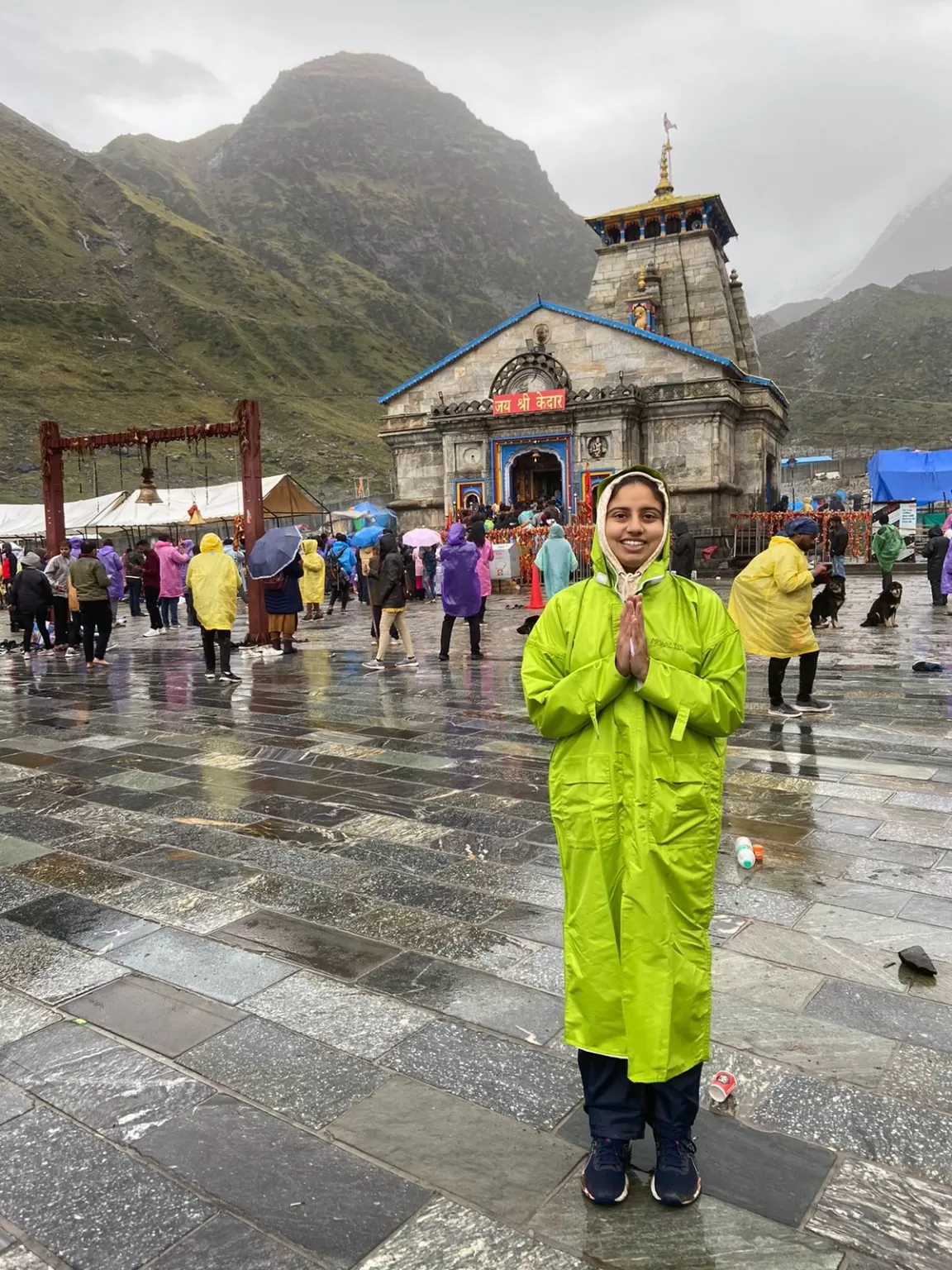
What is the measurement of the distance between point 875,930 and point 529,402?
25.0 m

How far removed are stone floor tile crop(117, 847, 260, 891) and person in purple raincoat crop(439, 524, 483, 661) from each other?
6.36 meters

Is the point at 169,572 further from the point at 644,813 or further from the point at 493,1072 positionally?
the point at 644,813

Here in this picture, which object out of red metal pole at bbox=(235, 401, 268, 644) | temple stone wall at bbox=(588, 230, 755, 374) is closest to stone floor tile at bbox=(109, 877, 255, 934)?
red metal pole at bbox=(235, 401, 268, 644)

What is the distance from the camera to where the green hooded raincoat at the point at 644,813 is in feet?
6.68

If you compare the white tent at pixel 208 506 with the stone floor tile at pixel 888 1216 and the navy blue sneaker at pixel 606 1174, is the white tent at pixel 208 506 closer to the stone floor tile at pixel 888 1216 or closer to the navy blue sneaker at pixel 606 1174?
the navy blue sneaker at pixel 606 1174

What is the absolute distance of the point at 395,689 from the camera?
9359 millimetres

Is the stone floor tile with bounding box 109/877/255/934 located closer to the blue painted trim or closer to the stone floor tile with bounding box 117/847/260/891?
the stone floor tile with bounding box 117/847/260/891

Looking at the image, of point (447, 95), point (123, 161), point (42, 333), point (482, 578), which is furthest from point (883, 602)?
point (447, 95)

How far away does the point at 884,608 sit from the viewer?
12.8m

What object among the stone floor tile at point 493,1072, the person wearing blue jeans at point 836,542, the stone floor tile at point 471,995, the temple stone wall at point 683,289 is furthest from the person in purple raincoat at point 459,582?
the temple stone wall at point 683,289

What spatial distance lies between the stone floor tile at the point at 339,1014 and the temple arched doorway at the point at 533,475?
996 inches

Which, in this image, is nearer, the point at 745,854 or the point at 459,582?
the point at 745,854

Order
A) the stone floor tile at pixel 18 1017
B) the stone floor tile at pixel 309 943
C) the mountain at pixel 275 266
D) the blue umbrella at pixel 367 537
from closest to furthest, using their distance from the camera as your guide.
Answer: the stone floor tile at pixel 18 1017, the stone floor tile at pixel 309 943, the blue umbrella at pixel 367 537, the mountain at pixel 275 266

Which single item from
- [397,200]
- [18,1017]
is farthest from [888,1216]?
[397,200]
